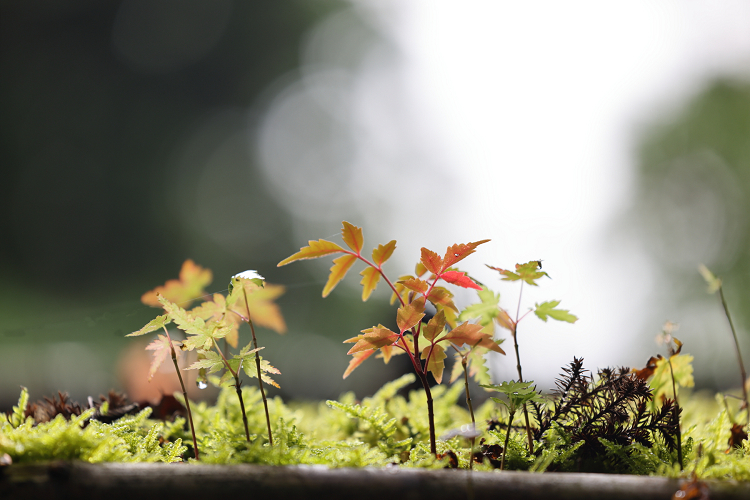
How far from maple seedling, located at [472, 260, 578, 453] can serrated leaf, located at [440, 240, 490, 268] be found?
0.22ft

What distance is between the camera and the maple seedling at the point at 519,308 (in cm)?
71

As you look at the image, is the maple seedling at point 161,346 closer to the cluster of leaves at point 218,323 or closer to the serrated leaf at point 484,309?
the cluster of leaves at point 218,323

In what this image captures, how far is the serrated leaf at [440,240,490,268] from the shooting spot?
0.68m

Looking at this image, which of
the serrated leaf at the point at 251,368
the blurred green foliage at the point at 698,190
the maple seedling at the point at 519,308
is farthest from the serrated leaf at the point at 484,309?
the blurred green foliage at the point at 698,190

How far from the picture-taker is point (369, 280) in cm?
73

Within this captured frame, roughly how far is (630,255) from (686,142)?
2.53 m

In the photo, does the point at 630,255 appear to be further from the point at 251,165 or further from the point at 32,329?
the point at 251,165

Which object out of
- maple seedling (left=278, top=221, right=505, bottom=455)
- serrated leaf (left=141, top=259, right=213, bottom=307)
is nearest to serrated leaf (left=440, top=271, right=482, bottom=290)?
maple seedling (left=278, top=221, right=505, bottom=455)

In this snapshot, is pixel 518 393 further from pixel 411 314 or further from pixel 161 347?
pixel 161 347

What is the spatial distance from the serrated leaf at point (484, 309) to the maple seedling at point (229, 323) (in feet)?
1.17

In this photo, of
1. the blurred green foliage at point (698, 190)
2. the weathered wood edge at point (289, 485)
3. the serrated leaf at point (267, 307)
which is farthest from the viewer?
the blurred green foliage at point (698, 190)

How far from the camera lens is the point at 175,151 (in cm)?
1086

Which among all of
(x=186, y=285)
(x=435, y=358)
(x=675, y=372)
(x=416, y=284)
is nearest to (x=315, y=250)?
(x=416, y=284)

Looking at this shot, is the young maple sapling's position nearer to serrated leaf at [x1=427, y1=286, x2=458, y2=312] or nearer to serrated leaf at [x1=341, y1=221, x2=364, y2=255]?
serrated leaf at [x1=427, y1=286, x2=458, y2=312]
